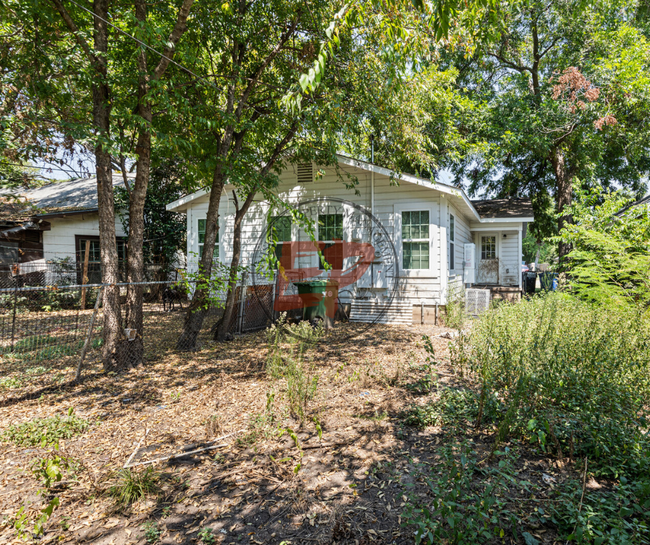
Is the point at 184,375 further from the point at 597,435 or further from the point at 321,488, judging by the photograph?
the point at 597,435

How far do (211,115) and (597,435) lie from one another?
7827 millimetres

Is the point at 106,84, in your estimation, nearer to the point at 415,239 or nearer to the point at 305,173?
the point at 305,173

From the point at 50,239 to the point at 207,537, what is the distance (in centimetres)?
1501

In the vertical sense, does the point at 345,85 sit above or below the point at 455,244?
above

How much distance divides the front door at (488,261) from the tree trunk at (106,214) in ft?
46.0

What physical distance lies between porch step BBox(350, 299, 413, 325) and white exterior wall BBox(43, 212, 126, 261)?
1093cm

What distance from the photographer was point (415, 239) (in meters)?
10.3

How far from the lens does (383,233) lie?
10570mm

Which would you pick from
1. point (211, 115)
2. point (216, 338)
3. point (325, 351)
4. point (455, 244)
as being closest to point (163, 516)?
point (325, 351)

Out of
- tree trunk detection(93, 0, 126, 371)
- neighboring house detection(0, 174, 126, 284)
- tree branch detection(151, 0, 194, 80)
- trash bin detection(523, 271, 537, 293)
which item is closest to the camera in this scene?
tree branch detection(151, 0, 194, 80)

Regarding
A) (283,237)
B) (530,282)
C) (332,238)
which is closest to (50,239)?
(283,237)

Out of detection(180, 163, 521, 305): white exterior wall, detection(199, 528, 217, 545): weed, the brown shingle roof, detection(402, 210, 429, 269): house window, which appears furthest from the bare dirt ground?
the brown shingle roof

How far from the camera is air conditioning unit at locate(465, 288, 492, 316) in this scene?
1069 cm

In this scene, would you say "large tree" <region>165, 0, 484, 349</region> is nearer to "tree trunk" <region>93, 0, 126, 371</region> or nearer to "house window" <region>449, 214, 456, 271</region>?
"tree trunk" <region>93, 0, 126, 371</region>
